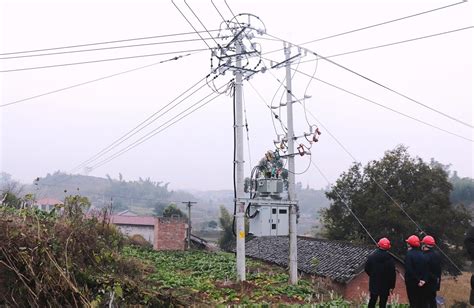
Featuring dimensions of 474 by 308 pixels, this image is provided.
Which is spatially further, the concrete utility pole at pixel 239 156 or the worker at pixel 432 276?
the concrete utility pole at pixel 239 156

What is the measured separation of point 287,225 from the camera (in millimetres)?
17672

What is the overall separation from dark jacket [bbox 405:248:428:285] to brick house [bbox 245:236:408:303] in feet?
27.8

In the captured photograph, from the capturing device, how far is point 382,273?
859cm

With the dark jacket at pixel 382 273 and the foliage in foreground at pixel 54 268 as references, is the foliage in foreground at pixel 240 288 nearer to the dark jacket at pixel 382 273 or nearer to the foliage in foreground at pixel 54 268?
the dark jacket at pixel 382 273

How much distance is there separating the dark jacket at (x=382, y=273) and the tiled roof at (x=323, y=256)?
38.2 feet

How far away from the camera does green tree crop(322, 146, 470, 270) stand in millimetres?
32281

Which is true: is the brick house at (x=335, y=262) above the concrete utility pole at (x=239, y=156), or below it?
below

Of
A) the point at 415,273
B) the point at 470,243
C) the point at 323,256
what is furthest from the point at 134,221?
the point at 470,243

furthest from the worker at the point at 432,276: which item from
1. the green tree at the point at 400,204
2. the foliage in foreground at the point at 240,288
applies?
the green tree at the point at 400,204

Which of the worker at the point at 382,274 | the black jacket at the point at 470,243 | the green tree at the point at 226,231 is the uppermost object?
the black jacket at the point at 470,243

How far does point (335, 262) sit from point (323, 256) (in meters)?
1.49

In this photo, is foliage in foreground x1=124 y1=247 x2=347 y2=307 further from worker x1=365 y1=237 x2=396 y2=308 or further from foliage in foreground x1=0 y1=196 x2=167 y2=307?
foliage in foreground x1=0 y1=196 x2=167 y2=307

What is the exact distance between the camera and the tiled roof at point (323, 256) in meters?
20.7

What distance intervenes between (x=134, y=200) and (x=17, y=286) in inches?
5209
